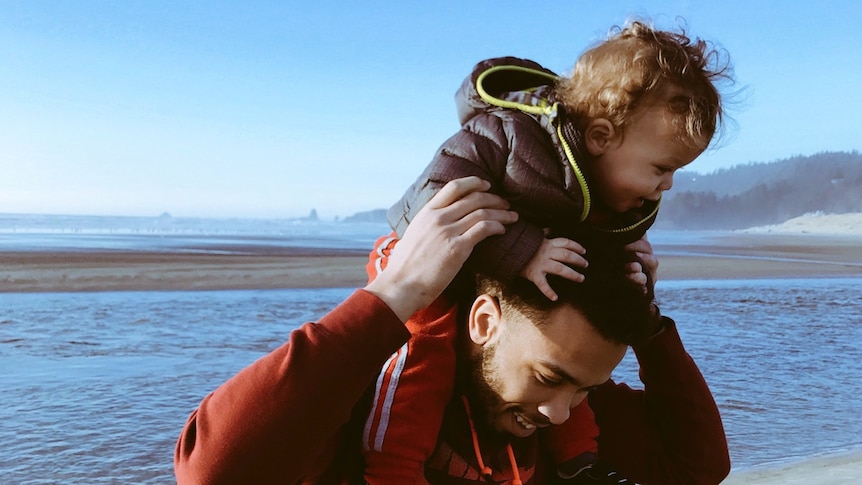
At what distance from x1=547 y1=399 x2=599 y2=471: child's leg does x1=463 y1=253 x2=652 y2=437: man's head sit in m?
0.23

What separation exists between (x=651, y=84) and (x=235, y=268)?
530 inches

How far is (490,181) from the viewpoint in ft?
6.59

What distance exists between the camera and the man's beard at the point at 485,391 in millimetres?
1890

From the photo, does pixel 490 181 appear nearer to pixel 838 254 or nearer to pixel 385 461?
pixel 385 461

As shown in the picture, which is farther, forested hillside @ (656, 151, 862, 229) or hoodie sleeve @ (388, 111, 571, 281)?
forested hillside @ (656, 151, 862, 229)

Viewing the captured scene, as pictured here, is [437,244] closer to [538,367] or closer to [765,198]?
[538,367]

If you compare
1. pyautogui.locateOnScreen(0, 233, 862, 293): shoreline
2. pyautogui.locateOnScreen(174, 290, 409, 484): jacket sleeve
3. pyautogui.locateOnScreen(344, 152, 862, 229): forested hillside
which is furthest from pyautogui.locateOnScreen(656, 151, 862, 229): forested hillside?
pyautogui.locateOnScreen(174, 290, 409, 484): jacket sleeve

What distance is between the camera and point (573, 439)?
6.98ft

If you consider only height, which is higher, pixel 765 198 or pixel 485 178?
pixel 485 178

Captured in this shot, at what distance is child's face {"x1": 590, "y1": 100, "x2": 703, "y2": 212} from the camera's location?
7.44 feet

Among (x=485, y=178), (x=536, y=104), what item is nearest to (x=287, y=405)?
(x=485, y=178)

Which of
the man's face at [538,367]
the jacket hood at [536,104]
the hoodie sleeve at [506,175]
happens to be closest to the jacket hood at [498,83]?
the jacket hood at [536,104]

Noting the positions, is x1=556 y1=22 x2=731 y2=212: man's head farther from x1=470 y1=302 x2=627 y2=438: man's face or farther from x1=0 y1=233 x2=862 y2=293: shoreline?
x1=0 y1=233 x2=862 y2=293: shoreline

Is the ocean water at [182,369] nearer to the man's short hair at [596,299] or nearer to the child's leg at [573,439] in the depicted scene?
the child's leg at [573,439]
